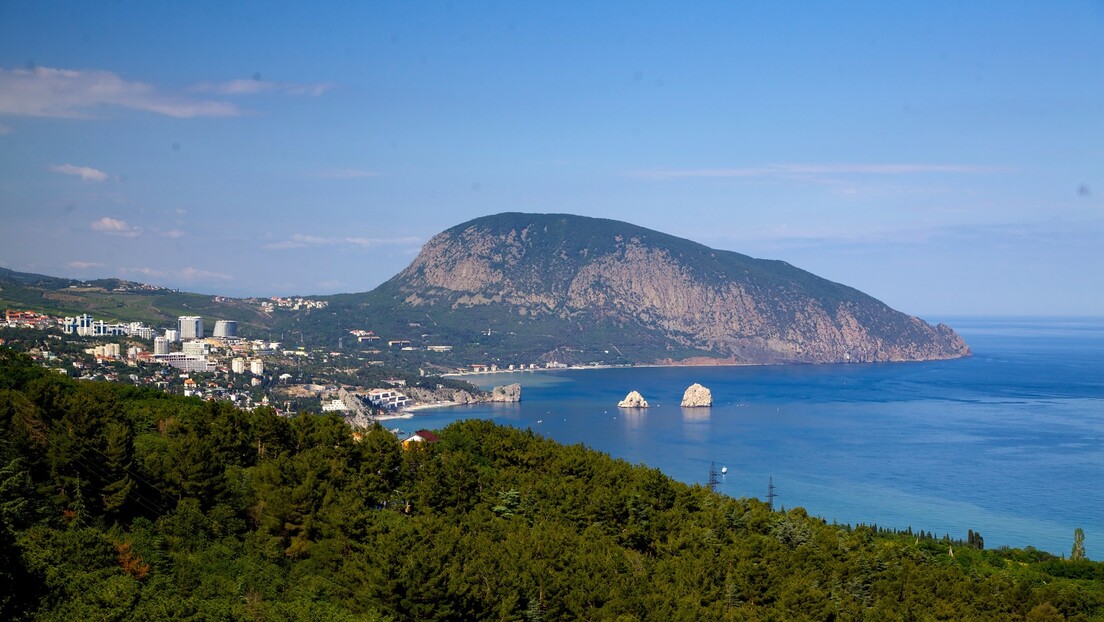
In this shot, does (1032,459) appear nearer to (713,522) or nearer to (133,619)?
(713,522)

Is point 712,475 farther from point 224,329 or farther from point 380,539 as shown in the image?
point 224,329

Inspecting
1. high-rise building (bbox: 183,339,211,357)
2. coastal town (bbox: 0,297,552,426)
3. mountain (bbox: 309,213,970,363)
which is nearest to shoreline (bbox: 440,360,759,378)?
mountain (bbox: 309,213,970,363)

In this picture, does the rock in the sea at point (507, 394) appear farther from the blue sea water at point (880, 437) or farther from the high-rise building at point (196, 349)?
the high-rise building at point (196, 349)

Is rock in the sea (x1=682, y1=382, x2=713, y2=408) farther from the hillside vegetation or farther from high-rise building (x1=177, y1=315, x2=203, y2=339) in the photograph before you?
the hillside vegetation

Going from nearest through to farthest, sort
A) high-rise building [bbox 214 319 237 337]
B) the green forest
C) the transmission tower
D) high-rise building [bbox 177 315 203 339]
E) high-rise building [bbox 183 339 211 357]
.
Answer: the green forest < the transmission tower < high-rise building [bbox 183 339 211 357] < high-rise building [bbox 177 315 203 339] < high-rise building [bbox 214 319 237 337]

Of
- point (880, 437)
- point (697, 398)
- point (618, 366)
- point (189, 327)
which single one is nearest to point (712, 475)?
point (880, 437)

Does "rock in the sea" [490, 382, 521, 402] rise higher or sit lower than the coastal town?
lower

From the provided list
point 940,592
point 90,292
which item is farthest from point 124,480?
point 90,292

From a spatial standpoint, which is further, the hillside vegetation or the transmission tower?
the hillside vegetation
